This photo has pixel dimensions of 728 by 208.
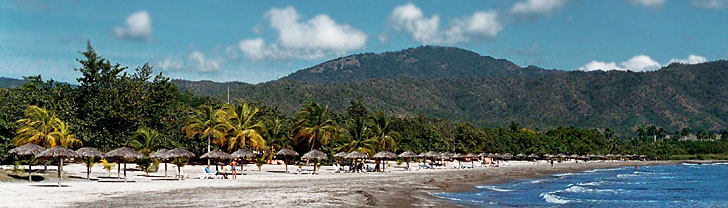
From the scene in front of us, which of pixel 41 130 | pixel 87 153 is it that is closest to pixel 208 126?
pixel 41 130

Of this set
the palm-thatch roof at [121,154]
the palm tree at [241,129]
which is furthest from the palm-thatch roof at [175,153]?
the palm tree at [241,129]

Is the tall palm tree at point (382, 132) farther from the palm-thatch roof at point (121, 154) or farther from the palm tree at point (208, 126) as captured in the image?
the palm-thatch roof at point (121, 154)

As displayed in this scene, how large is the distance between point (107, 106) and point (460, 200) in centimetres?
2770

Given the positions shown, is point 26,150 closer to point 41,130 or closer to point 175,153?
point 175,153

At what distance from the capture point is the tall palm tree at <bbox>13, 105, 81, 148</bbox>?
37250mm

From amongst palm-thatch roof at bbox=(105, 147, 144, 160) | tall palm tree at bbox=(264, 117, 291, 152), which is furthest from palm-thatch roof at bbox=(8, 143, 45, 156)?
tall palm tree at bbox=(264, 117, 291, 152)

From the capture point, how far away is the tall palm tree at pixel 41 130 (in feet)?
122

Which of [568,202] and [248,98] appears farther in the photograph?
[248,98]

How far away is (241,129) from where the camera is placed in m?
53.3

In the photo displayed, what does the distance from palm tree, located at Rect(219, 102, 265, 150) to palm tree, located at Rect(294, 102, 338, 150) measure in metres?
5.46

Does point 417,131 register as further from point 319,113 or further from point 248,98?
point 248,98

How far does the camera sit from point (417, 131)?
10069cm

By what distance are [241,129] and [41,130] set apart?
17451 mm

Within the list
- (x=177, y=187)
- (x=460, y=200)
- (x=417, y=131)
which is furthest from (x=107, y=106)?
(x=417, y=131)
